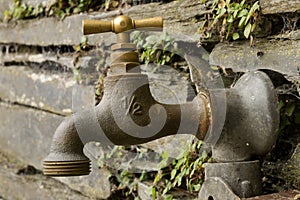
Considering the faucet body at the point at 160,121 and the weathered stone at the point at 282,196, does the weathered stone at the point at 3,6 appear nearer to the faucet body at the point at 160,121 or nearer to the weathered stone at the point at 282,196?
the faucet body at the point at 160,121

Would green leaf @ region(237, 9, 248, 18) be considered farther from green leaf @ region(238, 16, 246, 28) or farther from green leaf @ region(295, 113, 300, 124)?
green leaf @ region(295, 113, 300, 124)

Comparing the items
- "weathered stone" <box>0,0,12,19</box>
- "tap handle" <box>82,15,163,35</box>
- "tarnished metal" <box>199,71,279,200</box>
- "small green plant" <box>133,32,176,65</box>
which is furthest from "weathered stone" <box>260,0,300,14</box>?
"weathered stone" <box>0,0,12,19</box>

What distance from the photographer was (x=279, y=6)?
1.09 meters

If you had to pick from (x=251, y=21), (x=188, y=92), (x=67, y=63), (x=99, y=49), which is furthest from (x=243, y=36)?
(x=67, y=63)

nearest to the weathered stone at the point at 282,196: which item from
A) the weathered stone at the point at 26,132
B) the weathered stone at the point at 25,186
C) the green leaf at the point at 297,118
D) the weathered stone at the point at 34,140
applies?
the green leaf at the point at 297,118

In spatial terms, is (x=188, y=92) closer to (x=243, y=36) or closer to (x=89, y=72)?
(x=243, y=36)

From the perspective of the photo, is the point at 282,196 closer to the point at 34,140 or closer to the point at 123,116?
the point at 123,116

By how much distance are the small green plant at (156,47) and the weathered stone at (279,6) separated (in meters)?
0.33

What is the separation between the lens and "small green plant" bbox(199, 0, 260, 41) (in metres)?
1.14

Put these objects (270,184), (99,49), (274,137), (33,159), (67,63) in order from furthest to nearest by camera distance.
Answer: (33,159) < (67,63) < (99,49) < (270,184) < (274,137)

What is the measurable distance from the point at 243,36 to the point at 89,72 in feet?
2.26

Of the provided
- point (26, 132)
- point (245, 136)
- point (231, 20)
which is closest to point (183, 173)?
point (245, 136)

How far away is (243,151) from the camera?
3.73 feet

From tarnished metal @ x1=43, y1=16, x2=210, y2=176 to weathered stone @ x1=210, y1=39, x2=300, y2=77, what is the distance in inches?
5.2
